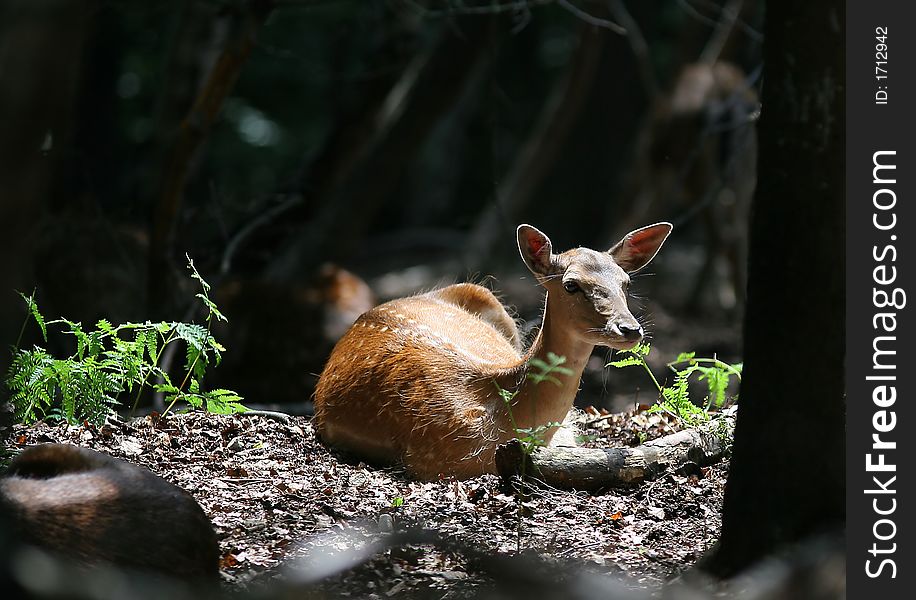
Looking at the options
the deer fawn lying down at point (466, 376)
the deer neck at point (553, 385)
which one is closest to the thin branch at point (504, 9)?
the deer fawn lying down at point (466, 376)

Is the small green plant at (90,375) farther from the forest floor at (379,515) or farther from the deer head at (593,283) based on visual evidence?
the deer head at (593,283)

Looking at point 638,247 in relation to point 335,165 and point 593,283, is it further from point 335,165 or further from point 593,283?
point 335,165

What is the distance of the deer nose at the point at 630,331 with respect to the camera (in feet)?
19.0

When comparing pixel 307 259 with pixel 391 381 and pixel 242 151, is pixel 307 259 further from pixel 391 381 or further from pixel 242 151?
pixel 242 151

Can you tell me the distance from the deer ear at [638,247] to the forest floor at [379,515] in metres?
1.00

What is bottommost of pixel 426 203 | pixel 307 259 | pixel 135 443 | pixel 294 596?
pixel 294 596

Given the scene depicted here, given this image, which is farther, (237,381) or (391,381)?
(237,381)

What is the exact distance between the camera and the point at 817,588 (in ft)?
12.6

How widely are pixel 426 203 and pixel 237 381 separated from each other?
14.3 metres

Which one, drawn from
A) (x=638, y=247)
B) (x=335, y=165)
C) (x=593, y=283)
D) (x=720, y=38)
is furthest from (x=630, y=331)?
(x=720, y=38)

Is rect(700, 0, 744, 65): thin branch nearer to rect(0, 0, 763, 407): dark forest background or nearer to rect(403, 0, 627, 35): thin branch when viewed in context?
rect(0, 0, 763, 407): dark forest background

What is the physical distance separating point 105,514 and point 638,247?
3.54m

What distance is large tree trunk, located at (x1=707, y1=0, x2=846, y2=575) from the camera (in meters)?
4.28
